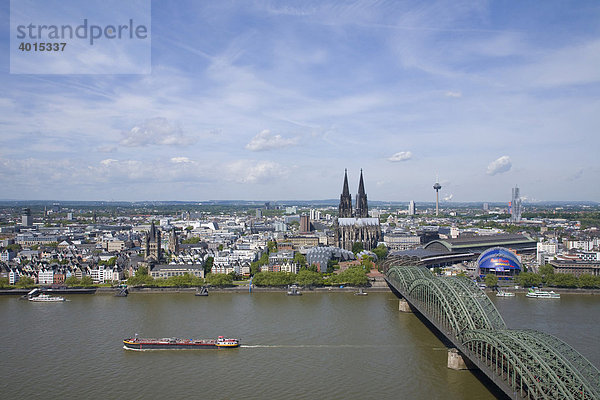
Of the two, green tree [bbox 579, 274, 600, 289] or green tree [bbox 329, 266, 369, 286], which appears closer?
green tree [bbox 579, 274, 600, 289]

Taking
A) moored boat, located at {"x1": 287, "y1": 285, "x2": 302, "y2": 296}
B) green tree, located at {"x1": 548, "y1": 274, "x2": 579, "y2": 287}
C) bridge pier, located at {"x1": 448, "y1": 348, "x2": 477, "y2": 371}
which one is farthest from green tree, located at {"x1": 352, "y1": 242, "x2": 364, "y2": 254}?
bridge pier, located at {"x1": 448, "y1": 348, "x2": 477, "y2": 371}

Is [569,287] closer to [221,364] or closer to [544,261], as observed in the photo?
[544,261]

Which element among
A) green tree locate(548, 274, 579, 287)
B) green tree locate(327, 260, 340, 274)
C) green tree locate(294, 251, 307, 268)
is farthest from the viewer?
green tree locate(327, 260, 340, 274)

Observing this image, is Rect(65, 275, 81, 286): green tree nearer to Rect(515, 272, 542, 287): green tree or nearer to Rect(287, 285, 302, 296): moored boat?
Rect(287, 285, 302, 296): moored boat

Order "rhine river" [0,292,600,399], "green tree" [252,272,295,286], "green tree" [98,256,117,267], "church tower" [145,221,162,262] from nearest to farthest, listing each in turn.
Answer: "rhine river" [0,292,600,399]
"green tree" [252,272,295,286]
"green tree" [98,256,117,267]
"church tower" [145,221,162,262]

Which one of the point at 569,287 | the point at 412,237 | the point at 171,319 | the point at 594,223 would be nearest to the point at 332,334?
the point at 171,319
